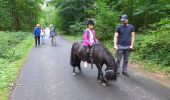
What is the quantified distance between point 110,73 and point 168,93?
1.68 metres

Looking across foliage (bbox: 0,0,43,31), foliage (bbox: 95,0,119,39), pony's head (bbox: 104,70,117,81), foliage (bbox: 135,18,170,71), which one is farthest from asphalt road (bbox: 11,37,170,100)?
foliage (bbox: 0,0,43,31)

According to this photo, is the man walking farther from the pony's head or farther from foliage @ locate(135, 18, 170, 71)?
foliage @ locate(135, 18, 170, 71)

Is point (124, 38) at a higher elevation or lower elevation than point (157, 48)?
higher

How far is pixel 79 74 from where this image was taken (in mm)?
9711

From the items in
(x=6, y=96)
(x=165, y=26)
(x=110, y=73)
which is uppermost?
(x=165, y=26)

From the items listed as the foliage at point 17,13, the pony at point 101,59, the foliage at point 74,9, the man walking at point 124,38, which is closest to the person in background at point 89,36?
the pony at point 101,59

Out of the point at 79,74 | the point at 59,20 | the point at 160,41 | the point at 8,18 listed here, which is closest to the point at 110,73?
the point at 79,74

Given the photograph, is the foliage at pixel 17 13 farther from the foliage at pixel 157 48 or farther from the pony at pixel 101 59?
the pony at pixel 101 59

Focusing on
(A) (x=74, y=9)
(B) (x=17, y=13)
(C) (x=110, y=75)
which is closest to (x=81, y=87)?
(C) (x=110, y=75)

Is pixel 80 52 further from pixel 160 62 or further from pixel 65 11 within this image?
pixel 65 11

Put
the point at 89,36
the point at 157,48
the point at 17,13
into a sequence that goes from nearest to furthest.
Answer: the point at 89,36, the point at 157,48, the point at 17,13

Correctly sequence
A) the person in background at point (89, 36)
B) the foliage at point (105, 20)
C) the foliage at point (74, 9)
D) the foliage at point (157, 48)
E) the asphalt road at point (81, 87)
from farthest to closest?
the foliage at point (74, 9)
the foliage at point (105, 20)
the foliage at point (157, 48)
the person in background at point (89, 36)
the asphalt road at point (81, 87)

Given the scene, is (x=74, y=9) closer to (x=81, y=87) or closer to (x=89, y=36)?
(x=89, y=36)

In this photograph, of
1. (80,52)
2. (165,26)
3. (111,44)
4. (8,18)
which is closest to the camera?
(80,52)
